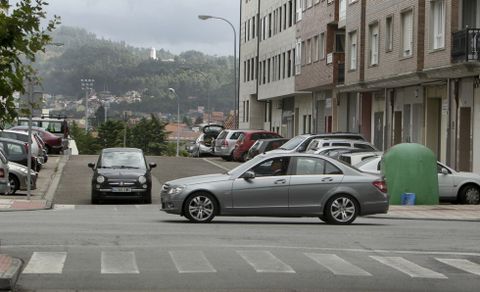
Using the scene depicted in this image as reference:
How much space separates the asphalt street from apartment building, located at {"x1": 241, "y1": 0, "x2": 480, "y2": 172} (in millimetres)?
13619

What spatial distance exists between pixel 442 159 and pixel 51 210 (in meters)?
17.9

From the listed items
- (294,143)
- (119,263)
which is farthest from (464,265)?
(294,143)

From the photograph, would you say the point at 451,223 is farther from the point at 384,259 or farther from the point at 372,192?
the point at 384,259

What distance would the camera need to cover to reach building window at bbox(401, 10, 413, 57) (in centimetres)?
4150

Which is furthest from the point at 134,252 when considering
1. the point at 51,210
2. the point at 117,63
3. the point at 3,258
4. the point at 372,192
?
the point at 117,63

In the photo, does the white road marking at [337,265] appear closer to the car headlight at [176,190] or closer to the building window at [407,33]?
the car headlight at [176,190]

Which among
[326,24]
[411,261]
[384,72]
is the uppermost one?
[326,24]

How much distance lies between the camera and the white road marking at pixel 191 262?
1351cm

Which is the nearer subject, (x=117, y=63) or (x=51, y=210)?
(x=51, y=210)

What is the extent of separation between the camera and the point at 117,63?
158875 millimetres

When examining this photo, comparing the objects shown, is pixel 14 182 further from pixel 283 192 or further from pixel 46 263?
pixel 46 263

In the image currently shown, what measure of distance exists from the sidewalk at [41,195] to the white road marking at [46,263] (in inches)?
468

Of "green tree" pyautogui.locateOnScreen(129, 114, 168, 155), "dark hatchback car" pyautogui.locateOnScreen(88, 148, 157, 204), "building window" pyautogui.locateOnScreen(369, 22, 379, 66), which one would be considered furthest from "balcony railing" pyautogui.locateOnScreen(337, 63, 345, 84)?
"green tree" pyautogui.locateOnScreen(129, 114, 168, 155)

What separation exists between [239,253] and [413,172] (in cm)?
1421
